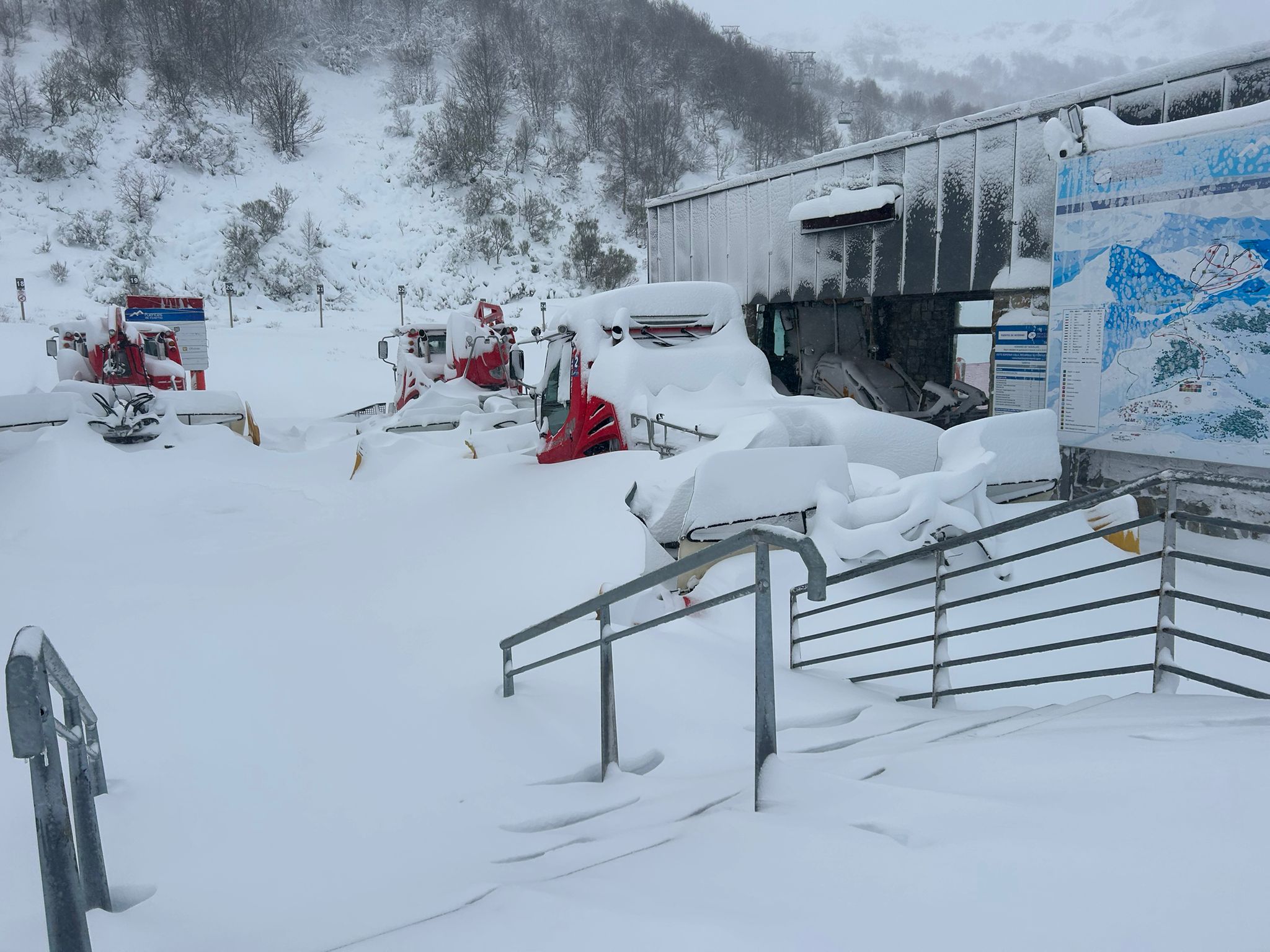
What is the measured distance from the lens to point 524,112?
1849 inches

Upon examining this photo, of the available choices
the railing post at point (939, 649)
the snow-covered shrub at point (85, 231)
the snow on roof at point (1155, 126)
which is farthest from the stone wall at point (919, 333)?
the snow-covered shrub at point (85, 231)

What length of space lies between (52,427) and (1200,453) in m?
14.4

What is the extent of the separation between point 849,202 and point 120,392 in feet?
37.8

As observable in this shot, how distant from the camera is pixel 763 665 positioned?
271cm

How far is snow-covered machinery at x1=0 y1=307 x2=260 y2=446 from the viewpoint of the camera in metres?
13.1

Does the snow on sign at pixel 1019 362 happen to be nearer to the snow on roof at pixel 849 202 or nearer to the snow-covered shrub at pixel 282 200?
the snow on roof at pixel 849 202

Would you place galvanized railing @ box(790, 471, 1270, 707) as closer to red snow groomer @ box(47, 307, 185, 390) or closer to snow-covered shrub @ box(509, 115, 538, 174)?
red snow groomer @ box(47, 307, 185, 390)

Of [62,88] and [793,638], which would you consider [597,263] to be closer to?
[62,88]

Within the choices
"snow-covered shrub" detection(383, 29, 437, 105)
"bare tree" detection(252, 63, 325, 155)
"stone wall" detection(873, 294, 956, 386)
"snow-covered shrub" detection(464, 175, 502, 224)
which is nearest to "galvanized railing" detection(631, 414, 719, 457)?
"stone wall" detection(873, 294, 956, 386)

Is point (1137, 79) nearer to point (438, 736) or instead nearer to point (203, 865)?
point (438, 736)

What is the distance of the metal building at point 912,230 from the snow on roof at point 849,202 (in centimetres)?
14

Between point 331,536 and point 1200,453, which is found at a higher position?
point 1200,453

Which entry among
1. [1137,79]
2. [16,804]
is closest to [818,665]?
[16,804]

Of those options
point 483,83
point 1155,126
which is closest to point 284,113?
point 483,83
